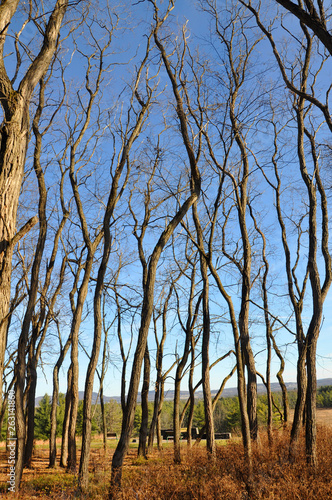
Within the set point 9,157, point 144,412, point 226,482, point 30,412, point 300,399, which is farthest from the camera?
point 144,412

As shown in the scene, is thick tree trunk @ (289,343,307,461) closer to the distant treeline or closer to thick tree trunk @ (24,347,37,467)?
thick tree trunk @ (24,347,37,467)

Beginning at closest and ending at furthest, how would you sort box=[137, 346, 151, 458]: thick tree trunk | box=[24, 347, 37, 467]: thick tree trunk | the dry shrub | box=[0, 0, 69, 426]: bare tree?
box=[0, 0, 69, 426]: bare tree, the dry shrub, box=[24, 347, 37, 467]: thick tree trunk, box=[137, 346, 151, 458]: thick tree trunk

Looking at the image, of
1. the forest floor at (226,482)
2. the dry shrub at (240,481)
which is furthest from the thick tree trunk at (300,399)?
the dry shrub at (240,481)

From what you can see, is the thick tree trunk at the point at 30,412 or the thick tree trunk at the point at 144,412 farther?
the thick tree trunk at the point at 144,412

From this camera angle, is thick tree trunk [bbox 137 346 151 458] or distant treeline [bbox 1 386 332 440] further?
distant treeline [bbox 1 386 332 440]

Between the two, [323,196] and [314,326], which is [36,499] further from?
[323,196]

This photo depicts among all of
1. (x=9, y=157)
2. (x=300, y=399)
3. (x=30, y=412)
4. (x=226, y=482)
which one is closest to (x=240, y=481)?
(x=226, y=482)

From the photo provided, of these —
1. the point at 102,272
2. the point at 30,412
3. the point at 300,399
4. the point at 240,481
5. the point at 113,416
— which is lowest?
the point at 113,416

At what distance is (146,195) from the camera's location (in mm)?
13844

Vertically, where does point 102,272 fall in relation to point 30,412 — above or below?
above

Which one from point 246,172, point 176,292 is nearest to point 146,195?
point 246,172

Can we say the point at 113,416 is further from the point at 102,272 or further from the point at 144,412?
the point at 102,272

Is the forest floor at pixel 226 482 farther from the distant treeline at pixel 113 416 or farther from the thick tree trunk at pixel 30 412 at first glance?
the distant treeline at pixel 113 416

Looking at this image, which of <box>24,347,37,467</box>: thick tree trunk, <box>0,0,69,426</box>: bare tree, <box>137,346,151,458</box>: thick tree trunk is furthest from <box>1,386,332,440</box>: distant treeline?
<box>0,0,69,426</box>: bare tree
